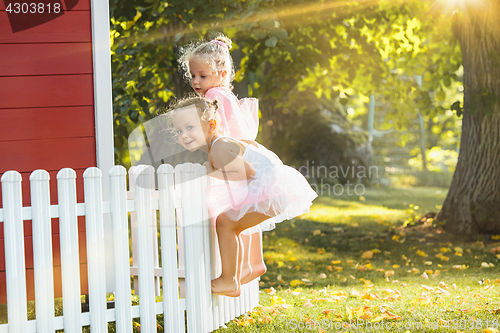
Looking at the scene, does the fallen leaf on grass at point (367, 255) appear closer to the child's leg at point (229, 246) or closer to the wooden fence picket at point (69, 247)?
the child's leg at point (229, 246)

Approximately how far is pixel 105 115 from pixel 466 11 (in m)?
5.15

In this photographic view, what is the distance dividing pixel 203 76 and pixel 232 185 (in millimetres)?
808

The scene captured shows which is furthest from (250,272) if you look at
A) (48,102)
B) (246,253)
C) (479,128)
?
(479,128)

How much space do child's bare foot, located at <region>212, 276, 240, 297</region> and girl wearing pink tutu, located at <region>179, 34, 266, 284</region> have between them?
0.12 meters

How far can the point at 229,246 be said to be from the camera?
3041mm

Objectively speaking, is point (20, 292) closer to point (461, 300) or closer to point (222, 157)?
point (222, 157)

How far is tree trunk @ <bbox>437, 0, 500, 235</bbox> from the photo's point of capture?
252 inches

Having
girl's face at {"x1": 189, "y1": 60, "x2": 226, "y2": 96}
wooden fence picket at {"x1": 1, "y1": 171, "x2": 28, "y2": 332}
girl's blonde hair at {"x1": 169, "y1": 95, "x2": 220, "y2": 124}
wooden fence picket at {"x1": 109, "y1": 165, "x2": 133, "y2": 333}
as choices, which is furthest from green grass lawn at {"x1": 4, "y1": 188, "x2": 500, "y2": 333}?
girl's face at {"x1": 189, "y1": 60, "x2": 226, "y2": 96}

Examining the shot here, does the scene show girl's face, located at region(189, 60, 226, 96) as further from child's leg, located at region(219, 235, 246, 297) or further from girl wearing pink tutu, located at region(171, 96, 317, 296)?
child's leg, located at region(219, 235, 246, 297)

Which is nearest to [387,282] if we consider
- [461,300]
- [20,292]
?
[461,300]

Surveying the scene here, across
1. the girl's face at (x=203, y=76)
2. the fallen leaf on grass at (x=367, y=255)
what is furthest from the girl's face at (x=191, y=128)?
the fallen leaf on grass at (x=367, y=255)

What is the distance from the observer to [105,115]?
357 centimetres

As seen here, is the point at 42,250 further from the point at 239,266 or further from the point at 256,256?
the point at 256,256

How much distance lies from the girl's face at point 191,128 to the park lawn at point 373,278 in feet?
4.01
